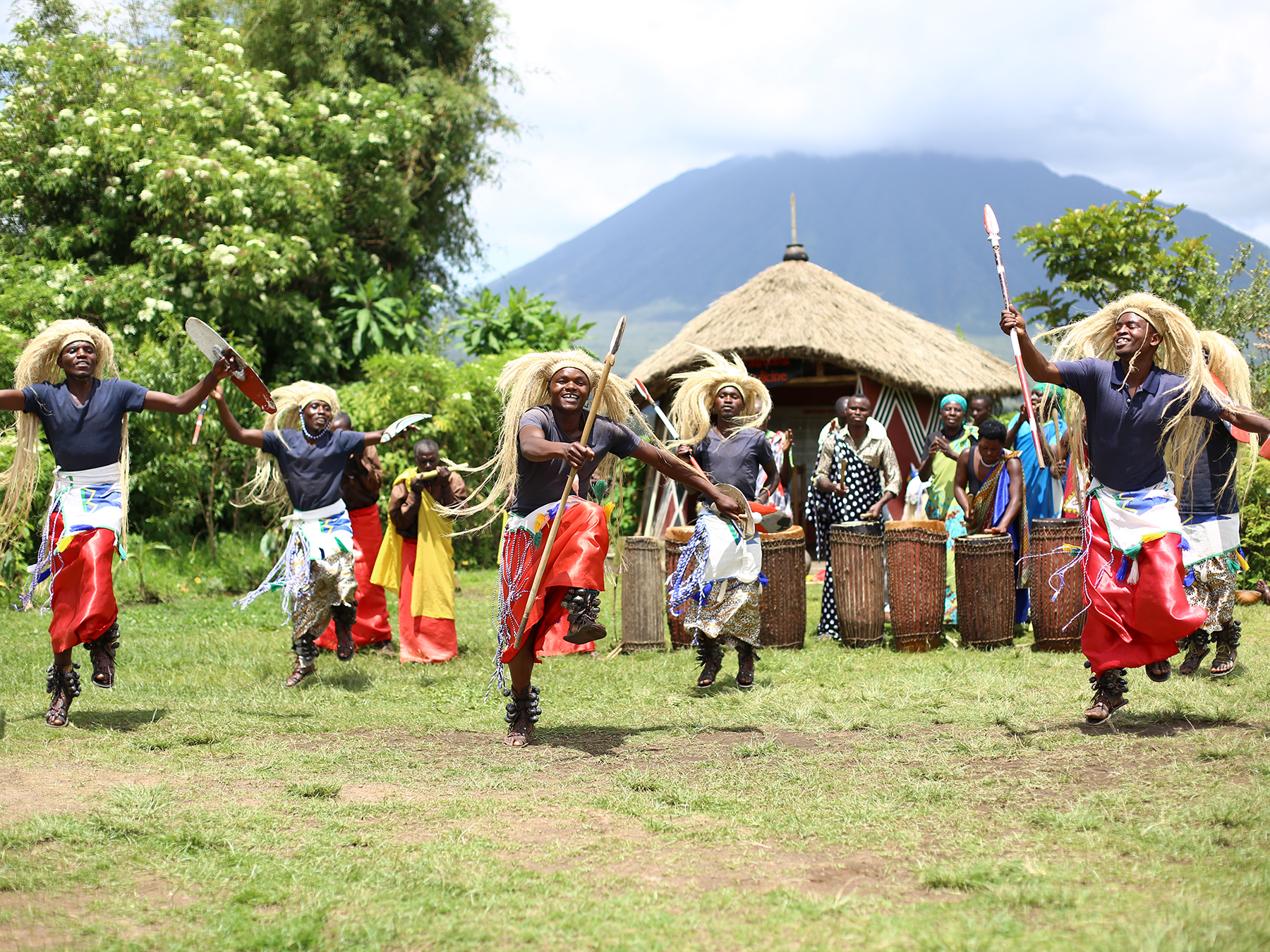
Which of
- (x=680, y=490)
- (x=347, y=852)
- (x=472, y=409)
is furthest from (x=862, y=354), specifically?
(x=347, y=852)

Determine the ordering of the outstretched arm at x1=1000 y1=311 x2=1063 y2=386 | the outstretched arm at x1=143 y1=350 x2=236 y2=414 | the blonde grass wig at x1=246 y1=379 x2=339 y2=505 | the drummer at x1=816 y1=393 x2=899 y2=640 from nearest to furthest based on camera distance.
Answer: the outstretched arm at x1=1000 y1=311 x2=1063 y2=386 < the outstretched arm at x1=143 y1=350 x2=236 y2=414 < the blonde grass wig at x1=246 y1=379 x2=339 y2=505 < the drummer at x1=816 y1=393 x2=899 y2=640

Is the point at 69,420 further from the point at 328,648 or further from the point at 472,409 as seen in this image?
the point at 472,409

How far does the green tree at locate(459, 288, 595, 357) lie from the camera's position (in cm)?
1788

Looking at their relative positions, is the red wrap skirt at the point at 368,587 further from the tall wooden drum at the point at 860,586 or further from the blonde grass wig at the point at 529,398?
the tall wooden drum at the point at 860,586

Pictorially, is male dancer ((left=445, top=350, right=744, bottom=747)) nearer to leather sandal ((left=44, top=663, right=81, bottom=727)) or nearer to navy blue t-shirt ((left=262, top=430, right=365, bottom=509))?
navy blue t-shirt ((left=262, top=430, right=365, bottom=509))

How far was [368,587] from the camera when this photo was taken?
8.84m

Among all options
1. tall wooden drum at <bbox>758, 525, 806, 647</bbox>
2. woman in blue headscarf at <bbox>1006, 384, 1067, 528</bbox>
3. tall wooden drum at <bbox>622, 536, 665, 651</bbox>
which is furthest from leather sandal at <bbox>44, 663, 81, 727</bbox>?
woman in blue headscarf at <bbox>1006, 384, 1067, 528</bbox>

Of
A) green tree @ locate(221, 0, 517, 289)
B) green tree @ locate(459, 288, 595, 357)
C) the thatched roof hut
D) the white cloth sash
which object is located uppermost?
green tree @ locate(221, 0, 517, 289)

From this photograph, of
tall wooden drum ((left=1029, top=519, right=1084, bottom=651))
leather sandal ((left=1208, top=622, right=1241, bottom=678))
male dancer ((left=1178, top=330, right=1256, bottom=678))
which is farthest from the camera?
tall wooden drum ((left=1029, top=519, right=1084, bottom=651))

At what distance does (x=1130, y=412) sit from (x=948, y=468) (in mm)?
4557

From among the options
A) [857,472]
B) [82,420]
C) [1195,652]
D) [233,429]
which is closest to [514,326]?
[857,472]

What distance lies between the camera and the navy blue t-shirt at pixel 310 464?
7.53 metres

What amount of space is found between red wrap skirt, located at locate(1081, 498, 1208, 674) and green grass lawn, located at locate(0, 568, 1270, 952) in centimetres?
36

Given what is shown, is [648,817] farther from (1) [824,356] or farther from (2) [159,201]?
(2) [159,201]
